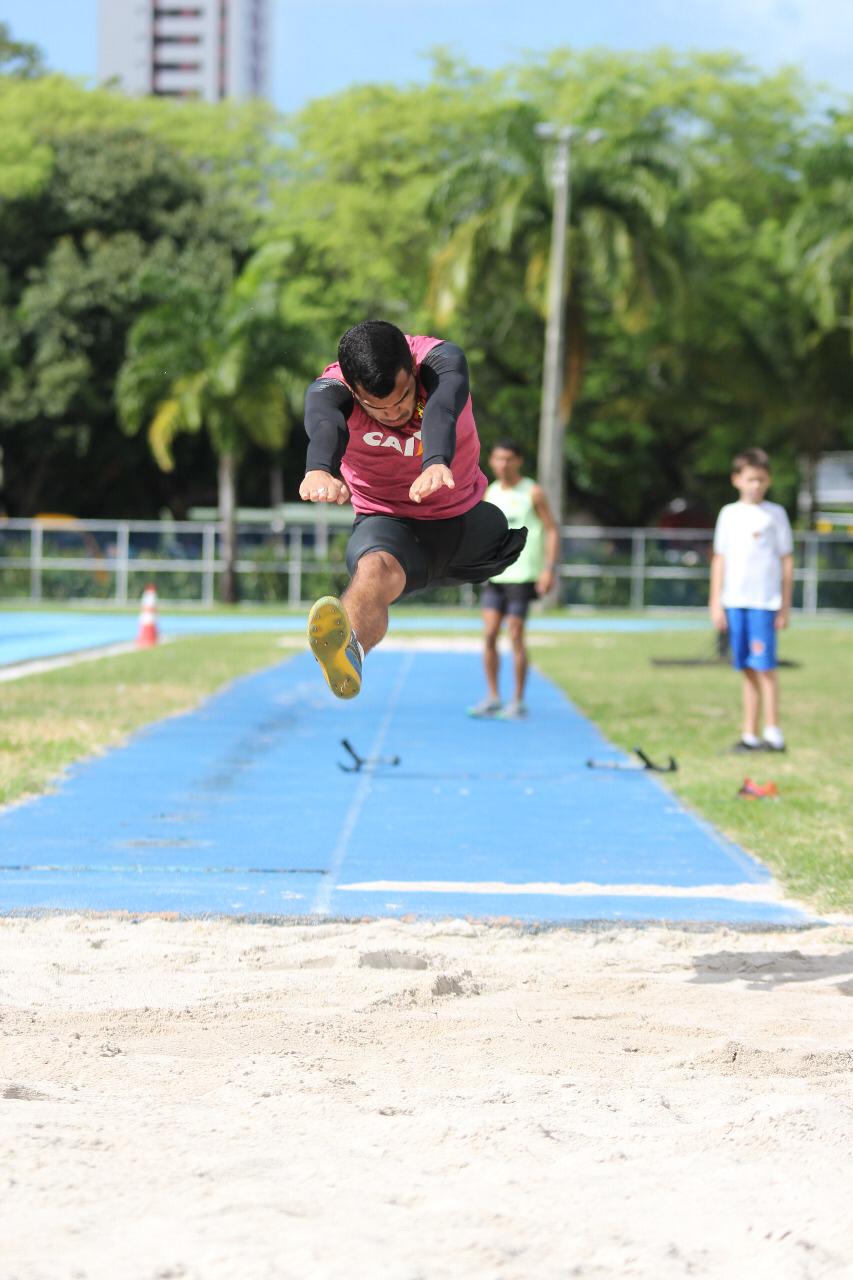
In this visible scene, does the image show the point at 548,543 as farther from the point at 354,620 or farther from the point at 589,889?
the point at 354,620

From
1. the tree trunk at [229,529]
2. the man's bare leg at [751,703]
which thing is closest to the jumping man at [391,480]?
the man's bare leg at [751,703]

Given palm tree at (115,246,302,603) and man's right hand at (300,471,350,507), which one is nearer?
man's right hand at (300,471,350,507)

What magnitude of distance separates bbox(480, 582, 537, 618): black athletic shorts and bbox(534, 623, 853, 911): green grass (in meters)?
1.15

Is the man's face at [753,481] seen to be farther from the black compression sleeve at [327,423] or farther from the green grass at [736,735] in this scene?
the black compression sleeve at [327,423]

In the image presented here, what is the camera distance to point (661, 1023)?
14.0 ft

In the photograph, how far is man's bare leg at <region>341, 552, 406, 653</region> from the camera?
18.1 feet

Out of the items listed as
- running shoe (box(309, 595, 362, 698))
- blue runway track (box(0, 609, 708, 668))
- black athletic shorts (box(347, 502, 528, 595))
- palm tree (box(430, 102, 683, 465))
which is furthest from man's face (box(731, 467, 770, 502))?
palm tree (box(430, 102, 683, 465))

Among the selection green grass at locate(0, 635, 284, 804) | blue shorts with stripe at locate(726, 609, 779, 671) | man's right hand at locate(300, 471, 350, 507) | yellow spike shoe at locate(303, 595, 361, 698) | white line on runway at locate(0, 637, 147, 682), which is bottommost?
white line on runway at locate(0, 637, 147, 682)

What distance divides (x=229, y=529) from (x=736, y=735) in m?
25.0

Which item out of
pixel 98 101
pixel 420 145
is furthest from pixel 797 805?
pixel 98 101

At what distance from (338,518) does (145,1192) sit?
36.5m

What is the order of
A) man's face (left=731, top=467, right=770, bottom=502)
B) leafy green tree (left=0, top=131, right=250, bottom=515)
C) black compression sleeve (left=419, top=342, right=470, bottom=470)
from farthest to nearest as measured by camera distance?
leafy green tree (left=0, top=131, right=250, bottom=515)
man's face (left=731, top=467, right=770, bottom=502)
black compression sleeve (left=419, top=342, right=470, bottom=470)

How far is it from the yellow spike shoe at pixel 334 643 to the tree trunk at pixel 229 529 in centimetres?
3020

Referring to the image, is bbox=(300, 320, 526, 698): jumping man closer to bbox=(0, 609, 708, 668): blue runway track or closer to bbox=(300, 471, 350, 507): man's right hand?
bbox=(300, 471, 350, 507): man's right hand
